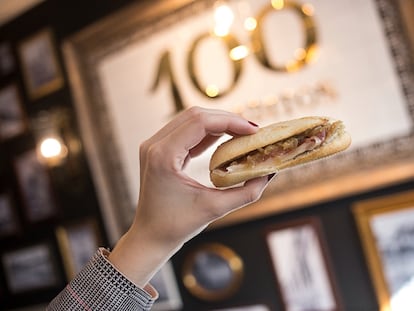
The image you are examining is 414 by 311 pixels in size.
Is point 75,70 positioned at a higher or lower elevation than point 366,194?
higher

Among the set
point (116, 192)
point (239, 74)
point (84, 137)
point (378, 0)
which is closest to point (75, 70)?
point (84, 137)

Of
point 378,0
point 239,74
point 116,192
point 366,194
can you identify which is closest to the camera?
point 378,0

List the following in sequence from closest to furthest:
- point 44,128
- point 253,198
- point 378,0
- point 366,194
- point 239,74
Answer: point 253,198, point 378,0, point 366,194, point 239,74, point 44,128

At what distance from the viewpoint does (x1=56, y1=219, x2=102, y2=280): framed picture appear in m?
2.93

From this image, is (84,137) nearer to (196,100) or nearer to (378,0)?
(196,100)

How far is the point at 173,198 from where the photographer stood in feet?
3.45

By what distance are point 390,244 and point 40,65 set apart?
6.67 ft

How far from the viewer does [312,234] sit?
2.26 meters

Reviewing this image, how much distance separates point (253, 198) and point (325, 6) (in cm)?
129

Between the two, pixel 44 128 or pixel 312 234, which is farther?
pixel 44 128

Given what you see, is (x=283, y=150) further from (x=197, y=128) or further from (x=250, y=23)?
(x=250, y=23)

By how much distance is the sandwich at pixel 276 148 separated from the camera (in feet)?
3.84

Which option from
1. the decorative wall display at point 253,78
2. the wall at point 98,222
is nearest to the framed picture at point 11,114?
the wall at point 98,222

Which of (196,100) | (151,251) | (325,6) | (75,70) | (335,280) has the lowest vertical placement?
(335,280)
